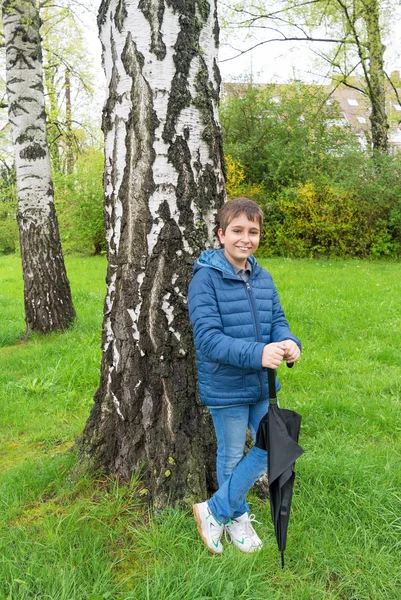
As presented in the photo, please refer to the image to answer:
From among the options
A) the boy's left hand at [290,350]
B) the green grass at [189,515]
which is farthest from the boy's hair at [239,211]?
the green grass at [189,515]

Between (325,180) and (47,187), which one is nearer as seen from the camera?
(47,187)

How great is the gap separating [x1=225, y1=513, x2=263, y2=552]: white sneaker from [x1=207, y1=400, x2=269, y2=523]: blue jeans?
4 cm

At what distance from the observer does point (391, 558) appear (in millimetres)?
2303

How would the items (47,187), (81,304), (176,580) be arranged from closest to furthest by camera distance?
1. (176,580)
2. (47,187)
3. (81,304)

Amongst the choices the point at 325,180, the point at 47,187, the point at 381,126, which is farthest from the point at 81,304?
the point at 381,126

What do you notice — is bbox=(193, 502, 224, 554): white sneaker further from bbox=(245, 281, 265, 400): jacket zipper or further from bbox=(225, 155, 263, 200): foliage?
bbox=(225, 155, 263, 200): foliage

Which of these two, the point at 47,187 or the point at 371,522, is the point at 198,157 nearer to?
the point at 371,522

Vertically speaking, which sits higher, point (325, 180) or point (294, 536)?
point (325, 180)

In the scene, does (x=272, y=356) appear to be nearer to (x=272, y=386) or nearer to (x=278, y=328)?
(x=272, y=386)

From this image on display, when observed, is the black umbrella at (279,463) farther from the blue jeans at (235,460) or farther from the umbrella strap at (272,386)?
the blue jeans at (235,460)

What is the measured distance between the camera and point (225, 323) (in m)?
2.24

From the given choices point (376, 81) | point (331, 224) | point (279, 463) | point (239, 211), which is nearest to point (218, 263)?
point (239, 211)

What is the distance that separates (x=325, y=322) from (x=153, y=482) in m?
Answer: 4.23

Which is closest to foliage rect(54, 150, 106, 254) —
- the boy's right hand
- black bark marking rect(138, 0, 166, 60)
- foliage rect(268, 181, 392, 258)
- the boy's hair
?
foliage rect(268, 181, 392, 258)
